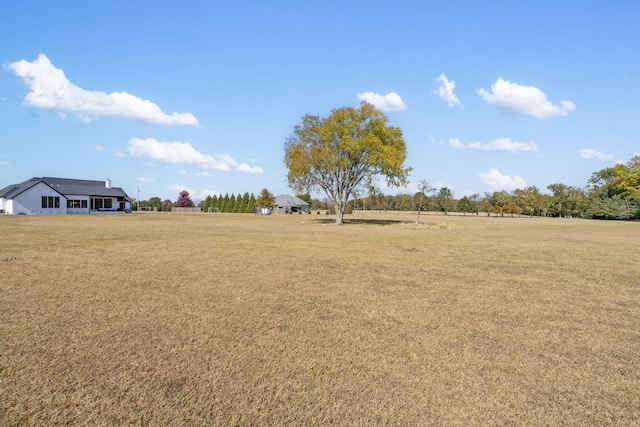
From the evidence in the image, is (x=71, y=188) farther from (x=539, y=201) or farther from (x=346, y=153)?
(x=539, y=201)

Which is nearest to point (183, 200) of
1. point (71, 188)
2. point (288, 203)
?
point (288, 203)

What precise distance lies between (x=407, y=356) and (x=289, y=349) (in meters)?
1.46

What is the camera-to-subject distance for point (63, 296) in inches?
261

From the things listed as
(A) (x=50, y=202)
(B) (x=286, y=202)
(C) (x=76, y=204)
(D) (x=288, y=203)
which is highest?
(B) (x=286, y=202)

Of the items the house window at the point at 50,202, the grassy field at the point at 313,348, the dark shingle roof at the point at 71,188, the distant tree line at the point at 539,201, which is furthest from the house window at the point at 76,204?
the grassy field at the point at 313,348

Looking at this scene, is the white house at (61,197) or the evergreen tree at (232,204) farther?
the evergreen tree at (232,204)

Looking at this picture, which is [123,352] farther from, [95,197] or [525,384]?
[95,197]

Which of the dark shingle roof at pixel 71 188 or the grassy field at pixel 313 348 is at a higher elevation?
the dark shingle roof at pixel 71 188

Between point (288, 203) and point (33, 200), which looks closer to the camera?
point (33, 200)

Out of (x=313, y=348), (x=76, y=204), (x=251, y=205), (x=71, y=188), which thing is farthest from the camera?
(x=251, y=205)

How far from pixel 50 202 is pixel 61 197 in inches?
61.9

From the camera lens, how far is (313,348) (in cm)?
448

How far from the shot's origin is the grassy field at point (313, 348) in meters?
3.18

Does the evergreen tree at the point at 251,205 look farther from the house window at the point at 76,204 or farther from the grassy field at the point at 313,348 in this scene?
the grassy field at the point at 313,348
